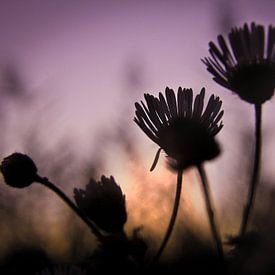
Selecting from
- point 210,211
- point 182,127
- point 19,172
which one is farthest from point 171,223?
point 19,172

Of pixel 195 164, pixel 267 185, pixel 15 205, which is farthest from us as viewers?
pixel 15 205

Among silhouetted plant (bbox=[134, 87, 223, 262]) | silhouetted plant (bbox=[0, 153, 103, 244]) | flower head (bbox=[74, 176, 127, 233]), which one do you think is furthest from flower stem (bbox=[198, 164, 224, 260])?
silhouetted plant (bbox=[0, 153, 103, 244])

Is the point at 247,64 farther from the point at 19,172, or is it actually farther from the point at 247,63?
the point at 19,172

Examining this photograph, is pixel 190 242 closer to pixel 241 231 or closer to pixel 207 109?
pixel 207 109

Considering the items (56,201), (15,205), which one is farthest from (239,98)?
(15,205)

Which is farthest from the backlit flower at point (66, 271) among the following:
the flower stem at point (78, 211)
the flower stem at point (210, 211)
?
the flower stem at point (210, 211)

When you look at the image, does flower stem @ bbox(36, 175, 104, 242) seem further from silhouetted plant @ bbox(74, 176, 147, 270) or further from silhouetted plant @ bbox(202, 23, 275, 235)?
silhouetted plant @ bbox(202, 23, 275, 235)
